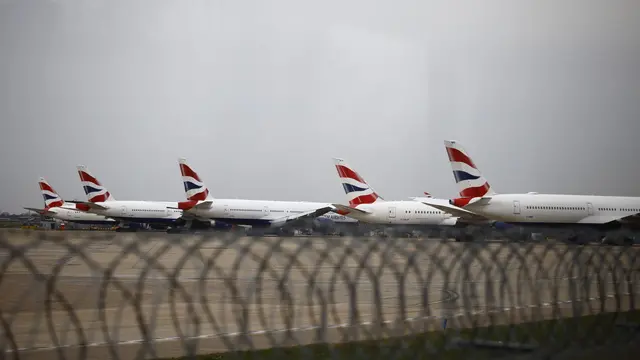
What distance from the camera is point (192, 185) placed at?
159 feet

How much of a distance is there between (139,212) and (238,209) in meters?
10.4

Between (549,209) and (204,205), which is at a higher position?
(204,205)

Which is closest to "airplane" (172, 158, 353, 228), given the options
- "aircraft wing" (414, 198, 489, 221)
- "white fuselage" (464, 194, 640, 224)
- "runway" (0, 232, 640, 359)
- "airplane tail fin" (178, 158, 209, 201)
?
"airplane tail fin" (178, 158, 209, 201)

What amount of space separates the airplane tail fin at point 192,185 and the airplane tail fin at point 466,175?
1989cm

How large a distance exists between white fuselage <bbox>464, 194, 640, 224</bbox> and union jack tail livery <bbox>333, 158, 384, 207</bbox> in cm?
992

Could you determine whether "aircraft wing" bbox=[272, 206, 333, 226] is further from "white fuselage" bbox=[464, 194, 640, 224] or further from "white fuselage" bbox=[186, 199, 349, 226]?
"white fuselage" bbox=[464, 194, 640, 224]

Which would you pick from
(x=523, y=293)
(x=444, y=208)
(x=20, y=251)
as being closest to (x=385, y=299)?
(x=523, y=293)

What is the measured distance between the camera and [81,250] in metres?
5.05

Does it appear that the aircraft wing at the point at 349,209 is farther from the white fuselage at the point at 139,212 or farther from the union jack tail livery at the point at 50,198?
the union jack tail livery at the point at 50,198

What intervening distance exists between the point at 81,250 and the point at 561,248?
6.37 metres

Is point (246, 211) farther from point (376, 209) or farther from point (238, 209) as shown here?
point (376, 209)

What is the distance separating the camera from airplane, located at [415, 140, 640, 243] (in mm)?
34781

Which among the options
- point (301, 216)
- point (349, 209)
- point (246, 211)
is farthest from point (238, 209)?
point (349, 209)

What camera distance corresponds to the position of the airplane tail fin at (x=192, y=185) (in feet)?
158
